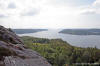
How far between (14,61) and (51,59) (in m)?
41.6

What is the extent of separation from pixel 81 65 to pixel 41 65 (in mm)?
37564

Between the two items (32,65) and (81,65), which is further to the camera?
(81,65)

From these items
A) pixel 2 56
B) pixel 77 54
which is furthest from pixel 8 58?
pixel 77 54

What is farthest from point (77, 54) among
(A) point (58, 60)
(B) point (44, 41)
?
(B) point (44, 41)

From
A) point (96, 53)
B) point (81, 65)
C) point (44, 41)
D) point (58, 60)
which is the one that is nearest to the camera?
point (81, 65)

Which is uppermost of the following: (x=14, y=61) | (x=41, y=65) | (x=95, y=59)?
(x=14, y=61)

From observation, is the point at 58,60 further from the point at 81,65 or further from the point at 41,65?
the point at 41,65

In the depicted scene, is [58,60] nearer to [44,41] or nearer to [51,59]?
[51,59]

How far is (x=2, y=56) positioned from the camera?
7453mm

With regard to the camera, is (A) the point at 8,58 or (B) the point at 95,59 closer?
(A) the point at 8,58

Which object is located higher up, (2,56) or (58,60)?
(2,56)

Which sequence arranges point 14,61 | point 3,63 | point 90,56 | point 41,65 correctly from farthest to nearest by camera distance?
point 90,56
point 41,65
point 14,61
point 3,63

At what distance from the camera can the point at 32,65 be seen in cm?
780

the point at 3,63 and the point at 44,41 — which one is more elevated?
the point at 3,63
